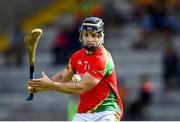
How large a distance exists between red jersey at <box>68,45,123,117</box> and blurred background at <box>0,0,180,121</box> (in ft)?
26.5

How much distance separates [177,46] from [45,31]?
11.9ft

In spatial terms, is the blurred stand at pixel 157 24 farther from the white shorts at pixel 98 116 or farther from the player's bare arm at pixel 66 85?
the player's bare arm at pixel 66 85

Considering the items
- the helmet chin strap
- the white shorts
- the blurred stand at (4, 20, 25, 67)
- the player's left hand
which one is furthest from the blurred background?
the player's left hand

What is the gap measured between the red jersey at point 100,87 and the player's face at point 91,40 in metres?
0.10

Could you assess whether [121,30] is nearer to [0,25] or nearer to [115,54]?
[115,54]

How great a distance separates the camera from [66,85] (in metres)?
8.63

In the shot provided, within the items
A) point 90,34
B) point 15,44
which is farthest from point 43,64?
point 90,34

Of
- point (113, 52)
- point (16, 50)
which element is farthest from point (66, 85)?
point (16, 50)

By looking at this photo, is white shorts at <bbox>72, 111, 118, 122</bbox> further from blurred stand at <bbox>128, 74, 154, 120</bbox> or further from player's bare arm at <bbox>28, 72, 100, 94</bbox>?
blurred stand at <bbox>128, 74, 154, 120</bbox>

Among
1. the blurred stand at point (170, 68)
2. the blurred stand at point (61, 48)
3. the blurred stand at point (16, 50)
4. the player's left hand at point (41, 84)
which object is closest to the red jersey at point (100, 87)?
the player's left hand at point (41, 84)

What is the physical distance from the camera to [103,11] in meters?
19.4

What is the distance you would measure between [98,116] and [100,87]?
0.30 m

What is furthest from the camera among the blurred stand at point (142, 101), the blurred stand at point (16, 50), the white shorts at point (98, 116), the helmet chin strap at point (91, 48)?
the blurred stand at point (16, 50)

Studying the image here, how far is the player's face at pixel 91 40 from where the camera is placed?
8.70 meters
